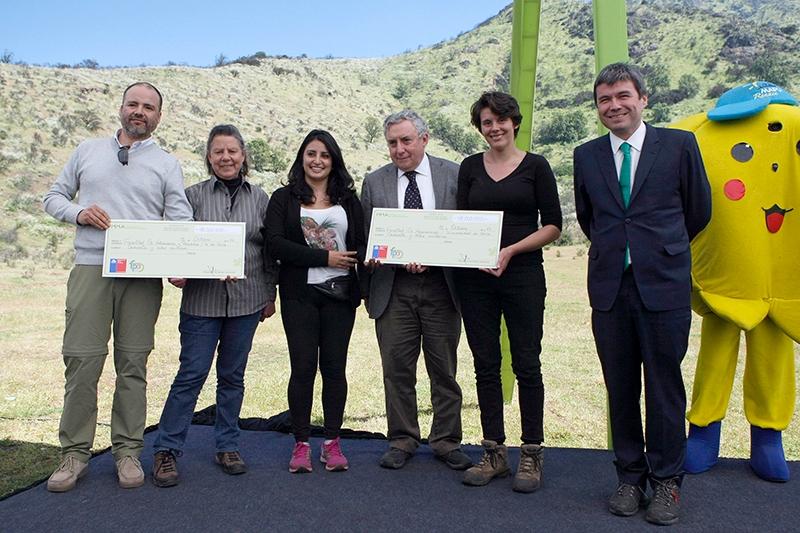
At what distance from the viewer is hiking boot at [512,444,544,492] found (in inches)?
130

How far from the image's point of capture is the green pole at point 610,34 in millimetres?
3799

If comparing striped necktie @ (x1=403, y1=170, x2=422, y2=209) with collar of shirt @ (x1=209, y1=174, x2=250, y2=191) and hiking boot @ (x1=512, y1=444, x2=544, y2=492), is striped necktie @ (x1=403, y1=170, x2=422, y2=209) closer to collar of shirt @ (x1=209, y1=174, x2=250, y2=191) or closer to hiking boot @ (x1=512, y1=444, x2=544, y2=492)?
collar of shirt @ (x1=209, y1=174, x2=250, y2=191)

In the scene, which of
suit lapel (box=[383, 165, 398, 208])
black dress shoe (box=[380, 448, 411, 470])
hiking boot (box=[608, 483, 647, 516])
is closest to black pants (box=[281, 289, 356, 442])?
black dress shoe (box=[380, 448, 411, 470])

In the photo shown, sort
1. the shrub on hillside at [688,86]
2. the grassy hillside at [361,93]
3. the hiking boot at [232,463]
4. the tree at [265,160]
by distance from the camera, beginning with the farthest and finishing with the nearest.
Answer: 1. the shrub on hillside at [688,86]
2. the tree at [265,160]
3. the grassy hillside at [361,93]
4. the hiking boot at [232,463]

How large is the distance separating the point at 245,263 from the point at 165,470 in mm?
1086

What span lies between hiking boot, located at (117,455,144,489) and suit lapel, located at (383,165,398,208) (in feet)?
5.90

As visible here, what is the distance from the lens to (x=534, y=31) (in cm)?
480

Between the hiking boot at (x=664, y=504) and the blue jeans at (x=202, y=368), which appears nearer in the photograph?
the hiking boot at (x=664, y=504)

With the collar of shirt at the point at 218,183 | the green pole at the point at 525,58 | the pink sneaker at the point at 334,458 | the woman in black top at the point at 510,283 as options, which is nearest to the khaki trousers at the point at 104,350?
the collar of shirt at the point at 218,183

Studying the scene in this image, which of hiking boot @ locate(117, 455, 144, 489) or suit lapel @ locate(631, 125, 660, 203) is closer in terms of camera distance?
suit lapel @ locate(631, 125, 660, 203)

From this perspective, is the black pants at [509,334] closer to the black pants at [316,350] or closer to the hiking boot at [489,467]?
the hiking boot at [489,467]

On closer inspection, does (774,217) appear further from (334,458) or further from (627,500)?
(334,458)

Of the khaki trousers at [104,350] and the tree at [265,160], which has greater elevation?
the tree at [265,160]

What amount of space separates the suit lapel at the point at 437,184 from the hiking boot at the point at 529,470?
1281 mm
